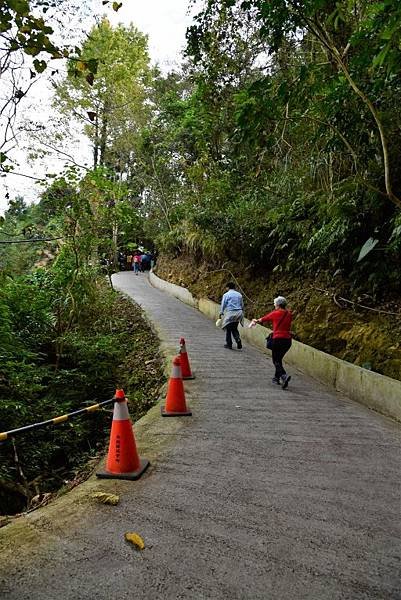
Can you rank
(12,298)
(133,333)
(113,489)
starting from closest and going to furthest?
1. (113,489)
2. (12,298)
3. (133,333)

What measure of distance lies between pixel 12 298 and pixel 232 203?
872cm

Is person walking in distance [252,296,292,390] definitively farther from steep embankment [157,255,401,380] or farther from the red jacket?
steep embankment [157,255,401,380]

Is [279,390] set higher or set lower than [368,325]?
lower

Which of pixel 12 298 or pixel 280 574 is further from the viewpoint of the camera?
pixel 12 298

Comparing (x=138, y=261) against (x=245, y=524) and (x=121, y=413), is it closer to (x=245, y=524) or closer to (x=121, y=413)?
(x=121, y=413)

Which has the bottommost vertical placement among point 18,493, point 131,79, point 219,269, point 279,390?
point 18,493

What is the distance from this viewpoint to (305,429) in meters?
5.26

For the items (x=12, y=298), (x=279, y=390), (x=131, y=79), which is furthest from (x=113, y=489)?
(x=131, y=79)

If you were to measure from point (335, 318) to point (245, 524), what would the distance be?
6.50m

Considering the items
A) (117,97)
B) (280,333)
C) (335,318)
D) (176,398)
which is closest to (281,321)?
(280,333)

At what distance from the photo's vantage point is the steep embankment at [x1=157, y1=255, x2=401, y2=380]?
717cm

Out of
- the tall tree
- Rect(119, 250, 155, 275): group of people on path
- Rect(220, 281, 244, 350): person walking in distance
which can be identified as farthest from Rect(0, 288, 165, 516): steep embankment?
Rect(119, 250, 155, 275): group of people on path

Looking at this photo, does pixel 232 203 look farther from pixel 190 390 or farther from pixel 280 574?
pixel 280 574

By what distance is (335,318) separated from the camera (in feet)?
29.3
